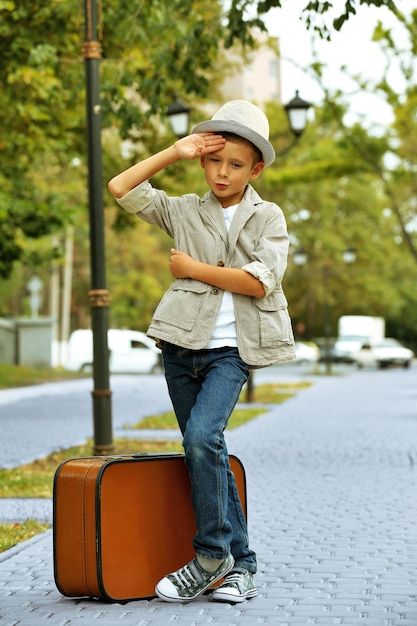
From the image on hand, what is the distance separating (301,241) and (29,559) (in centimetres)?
5724

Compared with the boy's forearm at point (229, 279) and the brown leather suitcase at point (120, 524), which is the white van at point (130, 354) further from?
the boy's forearm at point (229, 279)

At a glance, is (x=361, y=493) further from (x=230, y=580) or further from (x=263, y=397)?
(x=263, y=397)

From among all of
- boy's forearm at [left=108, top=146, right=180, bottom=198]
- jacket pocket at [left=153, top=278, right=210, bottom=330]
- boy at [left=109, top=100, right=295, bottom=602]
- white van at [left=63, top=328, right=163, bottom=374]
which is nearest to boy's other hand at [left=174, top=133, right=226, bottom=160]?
boy at [left=109, top=100, right=295, bottom=602]

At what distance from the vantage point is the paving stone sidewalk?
14.7ft

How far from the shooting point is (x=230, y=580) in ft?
15.4

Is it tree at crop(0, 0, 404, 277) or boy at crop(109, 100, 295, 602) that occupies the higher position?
tree at crop(0, 0, 404, 277)

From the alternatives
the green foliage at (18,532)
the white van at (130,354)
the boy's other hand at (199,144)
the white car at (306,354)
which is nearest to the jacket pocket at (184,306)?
the boy's other hand at (199,144)

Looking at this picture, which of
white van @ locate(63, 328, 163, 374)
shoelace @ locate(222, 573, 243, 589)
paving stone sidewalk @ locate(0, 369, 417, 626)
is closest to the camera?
paving stone sidewalk @ locate(0, 369, 417, 626)

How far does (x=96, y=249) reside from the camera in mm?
10133

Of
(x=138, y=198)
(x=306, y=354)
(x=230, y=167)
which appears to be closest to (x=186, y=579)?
(x=138, y=198)

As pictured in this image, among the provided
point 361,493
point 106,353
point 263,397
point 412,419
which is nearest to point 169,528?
point 361,493

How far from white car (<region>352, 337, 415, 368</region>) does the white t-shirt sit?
47685mm

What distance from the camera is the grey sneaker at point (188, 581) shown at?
15.0 ft

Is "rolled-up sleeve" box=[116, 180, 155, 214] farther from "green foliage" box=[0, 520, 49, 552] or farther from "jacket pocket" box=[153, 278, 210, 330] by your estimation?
"green foliage" box=[0, 520, 49, 552]
